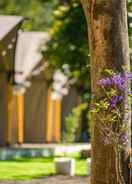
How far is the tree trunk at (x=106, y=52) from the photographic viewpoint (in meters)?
8.66

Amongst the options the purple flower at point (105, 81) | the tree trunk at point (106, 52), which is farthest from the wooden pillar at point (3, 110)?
the purple flower at point (105, 81)

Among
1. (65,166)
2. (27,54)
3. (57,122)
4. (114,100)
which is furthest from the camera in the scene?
(57,122)

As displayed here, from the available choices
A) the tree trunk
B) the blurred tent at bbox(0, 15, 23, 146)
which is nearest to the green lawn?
the blurred tent at bbox(0, 15, 23, 146)

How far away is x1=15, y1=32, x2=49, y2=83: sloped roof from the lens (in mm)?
21969

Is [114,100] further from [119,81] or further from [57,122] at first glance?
[57,122]

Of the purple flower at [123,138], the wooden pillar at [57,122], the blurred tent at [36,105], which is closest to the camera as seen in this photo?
the purple flower at [123,138]

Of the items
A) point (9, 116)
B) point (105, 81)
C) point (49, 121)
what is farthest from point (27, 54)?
point (105, 81)

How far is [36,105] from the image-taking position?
2334 centimetres

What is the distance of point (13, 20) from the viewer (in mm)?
16625

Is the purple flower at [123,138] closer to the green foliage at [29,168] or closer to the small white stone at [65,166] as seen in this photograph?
the green foliage at [29,168]

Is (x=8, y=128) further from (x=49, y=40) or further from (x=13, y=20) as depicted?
(x=13, y=20)

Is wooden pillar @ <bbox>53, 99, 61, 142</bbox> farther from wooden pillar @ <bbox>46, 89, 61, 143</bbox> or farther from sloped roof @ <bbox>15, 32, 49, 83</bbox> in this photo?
sloped roof @ <bbox>15, 32, 49, 83</bbox>

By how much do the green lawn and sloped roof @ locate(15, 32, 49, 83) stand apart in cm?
404

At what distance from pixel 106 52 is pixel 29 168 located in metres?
7.44
